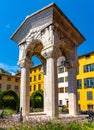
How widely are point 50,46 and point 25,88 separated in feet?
12.6

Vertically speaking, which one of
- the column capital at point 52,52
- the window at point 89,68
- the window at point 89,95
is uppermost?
the window at point 89,68

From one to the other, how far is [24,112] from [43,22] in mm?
6105

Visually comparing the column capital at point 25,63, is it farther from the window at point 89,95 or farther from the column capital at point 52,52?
the window at point 89,95

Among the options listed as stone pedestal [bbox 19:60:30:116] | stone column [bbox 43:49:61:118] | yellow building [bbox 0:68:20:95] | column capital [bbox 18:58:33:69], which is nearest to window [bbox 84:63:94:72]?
yellow building [bbox 0:68:20:95]

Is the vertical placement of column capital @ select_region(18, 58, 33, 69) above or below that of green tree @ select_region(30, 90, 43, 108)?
above

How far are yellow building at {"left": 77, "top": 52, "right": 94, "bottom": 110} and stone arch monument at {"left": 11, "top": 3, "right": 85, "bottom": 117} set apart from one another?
39.0 meters

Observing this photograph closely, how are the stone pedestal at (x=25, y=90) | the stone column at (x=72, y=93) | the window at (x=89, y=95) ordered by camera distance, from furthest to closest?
the window at (x=89, y=95) < the stone column at (x=72, y=93) < the stone pedestal at (x=25, y=90)

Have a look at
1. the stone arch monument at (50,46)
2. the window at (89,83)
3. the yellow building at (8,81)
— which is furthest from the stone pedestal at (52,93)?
the yellow building at (8,81)

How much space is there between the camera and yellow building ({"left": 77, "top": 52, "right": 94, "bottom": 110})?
176ft

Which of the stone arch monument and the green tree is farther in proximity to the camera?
the green tree

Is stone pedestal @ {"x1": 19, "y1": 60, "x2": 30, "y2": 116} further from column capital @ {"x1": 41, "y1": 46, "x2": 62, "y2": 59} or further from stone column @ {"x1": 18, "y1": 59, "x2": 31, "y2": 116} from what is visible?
column capital @ {"x1": 41, "y1": 46, "x2": 62, "y2": 59}

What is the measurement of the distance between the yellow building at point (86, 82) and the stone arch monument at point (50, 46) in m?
39.0

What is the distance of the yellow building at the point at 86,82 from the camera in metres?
53.5

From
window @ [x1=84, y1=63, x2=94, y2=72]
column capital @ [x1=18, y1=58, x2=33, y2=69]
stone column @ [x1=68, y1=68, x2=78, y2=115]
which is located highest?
window @ [x1=84, y1=63, x2=94, y2=72]
